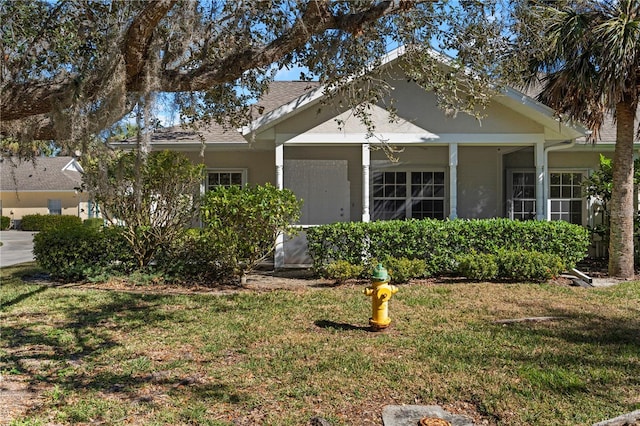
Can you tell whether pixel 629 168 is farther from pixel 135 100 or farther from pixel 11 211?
pixel 11 211

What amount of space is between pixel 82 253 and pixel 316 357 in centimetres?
699

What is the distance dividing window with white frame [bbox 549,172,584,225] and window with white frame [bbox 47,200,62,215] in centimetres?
3246

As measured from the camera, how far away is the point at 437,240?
33.5 ft

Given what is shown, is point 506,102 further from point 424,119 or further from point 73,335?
point 73,335

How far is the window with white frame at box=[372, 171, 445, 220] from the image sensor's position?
43.6 feet

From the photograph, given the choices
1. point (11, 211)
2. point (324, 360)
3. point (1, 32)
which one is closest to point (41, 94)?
point (1, 32)

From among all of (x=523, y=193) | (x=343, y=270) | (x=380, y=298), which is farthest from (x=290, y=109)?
(x=523, y=193)

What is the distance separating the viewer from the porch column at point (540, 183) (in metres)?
11.3

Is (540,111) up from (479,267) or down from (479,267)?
up

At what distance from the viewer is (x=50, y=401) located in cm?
434

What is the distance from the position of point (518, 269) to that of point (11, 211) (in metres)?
36.0

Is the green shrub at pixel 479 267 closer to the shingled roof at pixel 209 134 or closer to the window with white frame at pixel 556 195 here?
the window with white frame at pixel 556 195

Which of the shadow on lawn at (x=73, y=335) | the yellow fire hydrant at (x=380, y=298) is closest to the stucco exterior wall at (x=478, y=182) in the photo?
the yellow fire hydrant at (x=380, y=298)

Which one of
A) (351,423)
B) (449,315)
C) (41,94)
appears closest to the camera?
(351,423)
